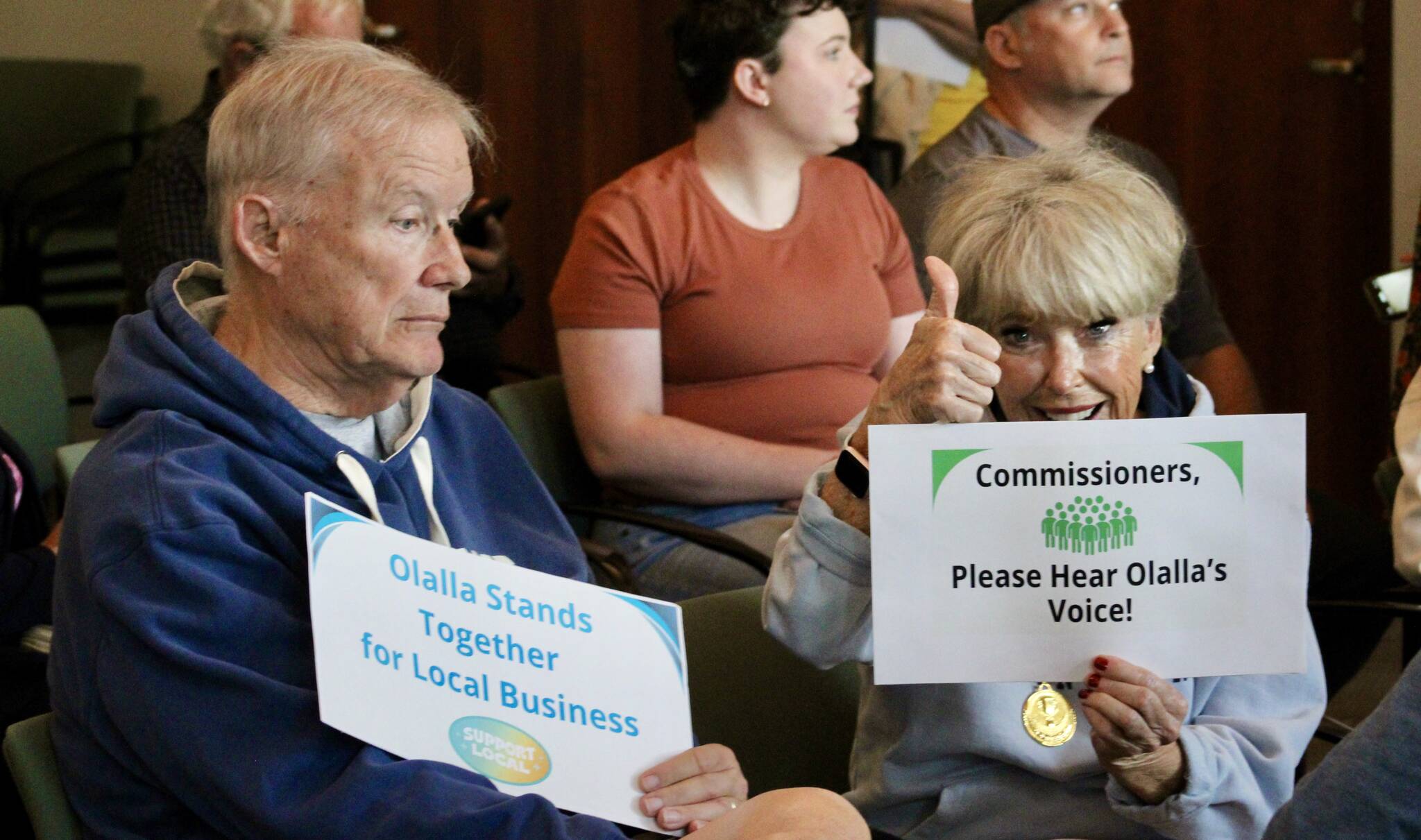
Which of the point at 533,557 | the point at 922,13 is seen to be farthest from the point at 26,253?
the point at 533,557

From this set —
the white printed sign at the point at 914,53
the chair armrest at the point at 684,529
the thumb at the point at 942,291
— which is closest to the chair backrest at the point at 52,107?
the white printed sign at the point at 914,53

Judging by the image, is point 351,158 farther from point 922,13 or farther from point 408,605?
point 922,13

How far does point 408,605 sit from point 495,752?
0.15m

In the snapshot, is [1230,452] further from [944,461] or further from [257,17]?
[257,17]

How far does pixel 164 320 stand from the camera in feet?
4.83

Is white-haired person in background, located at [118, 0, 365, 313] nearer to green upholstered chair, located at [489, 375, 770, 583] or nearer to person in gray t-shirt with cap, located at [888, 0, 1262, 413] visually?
green upholstered chair, located at [489, 375, 770, 583]

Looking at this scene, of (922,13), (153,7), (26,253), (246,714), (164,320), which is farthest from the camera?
(153,7)

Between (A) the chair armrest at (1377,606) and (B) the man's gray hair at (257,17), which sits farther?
(B) the man's gray hair at (257,17)

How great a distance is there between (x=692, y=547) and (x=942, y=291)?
1142 mm

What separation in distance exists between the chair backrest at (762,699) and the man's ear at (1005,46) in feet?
5.24

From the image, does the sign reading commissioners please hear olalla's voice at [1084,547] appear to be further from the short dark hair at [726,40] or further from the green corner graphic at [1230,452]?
the short dark hair at [726,40]

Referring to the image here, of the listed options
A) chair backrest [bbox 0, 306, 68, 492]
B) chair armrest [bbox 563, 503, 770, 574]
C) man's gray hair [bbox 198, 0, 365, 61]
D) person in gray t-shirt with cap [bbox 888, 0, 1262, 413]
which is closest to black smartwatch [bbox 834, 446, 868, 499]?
chair armrest [bbox 563, 503, 770, 574]

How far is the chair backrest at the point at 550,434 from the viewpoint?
8.71 feet

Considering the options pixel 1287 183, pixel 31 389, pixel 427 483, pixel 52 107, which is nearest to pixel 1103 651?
pixel 427 483
